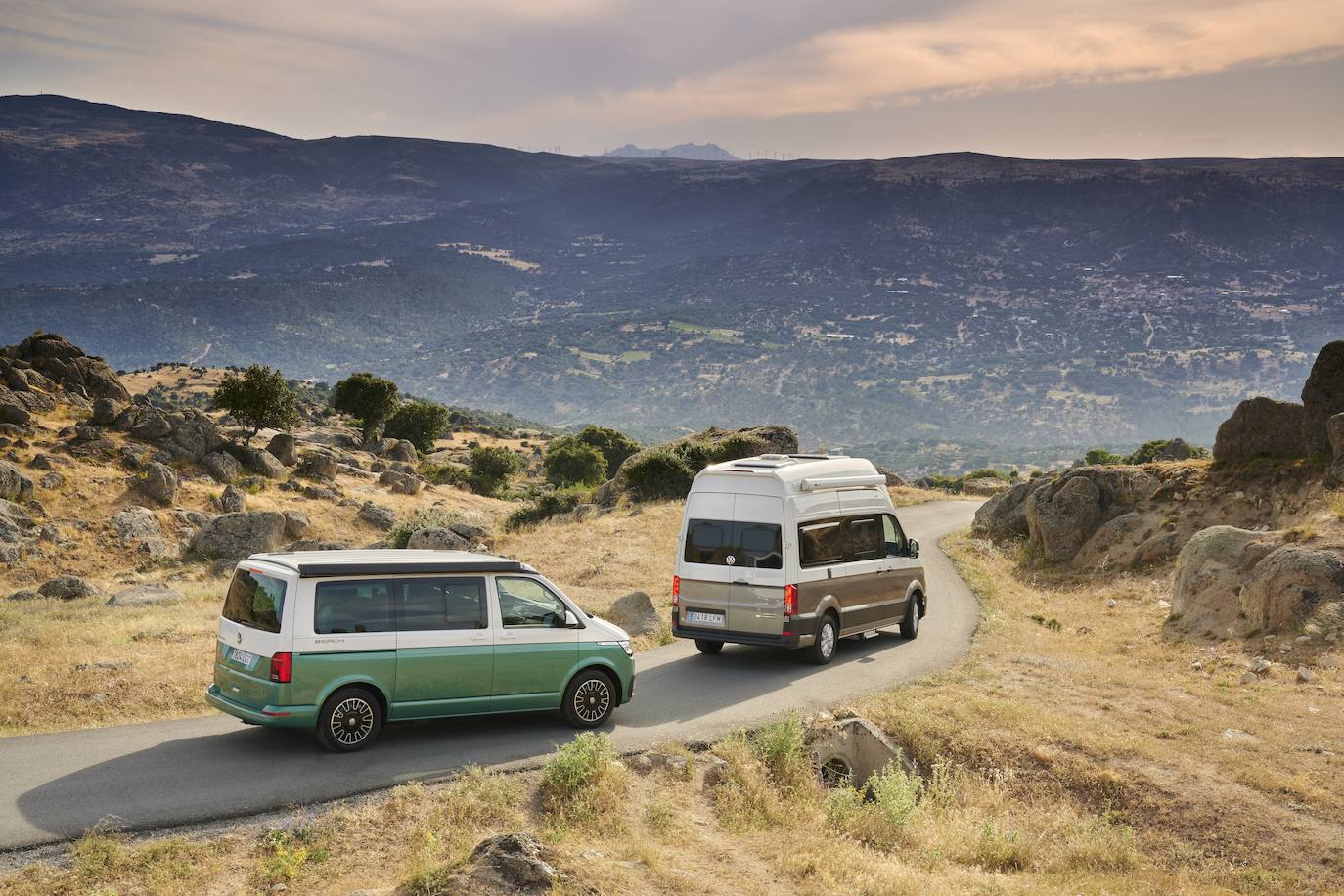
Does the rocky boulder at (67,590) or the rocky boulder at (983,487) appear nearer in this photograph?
the rocky boulder at (67,590)

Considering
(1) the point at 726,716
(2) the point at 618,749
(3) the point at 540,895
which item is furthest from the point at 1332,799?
(3) the point at 540,895

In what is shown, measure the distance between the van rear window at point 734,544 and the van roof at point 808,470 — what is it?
0.83 meters

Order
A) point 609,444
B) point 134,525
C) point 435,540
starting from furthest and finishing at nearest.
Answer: point 609,444 → point 134,525 → point 435,540

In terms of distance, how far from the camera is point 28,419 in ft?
139

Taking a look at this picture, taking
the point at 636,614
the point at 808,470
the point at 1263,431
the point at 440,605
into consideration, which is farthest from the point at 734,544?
the point at 1263,431

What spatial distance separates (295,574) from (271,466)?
39.8 m

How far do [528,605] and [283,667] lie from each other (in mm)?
2972

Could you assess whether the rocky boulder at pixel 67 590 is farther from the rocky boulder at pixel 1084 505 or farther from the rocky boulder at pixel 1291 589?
the rocky boulder at pixel 1084 505

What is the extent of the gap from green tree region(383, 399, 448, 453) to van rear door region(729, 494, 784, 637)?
68.2m

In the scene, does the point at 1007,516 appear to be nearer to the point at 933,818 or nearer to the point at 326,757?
the point at 933,818

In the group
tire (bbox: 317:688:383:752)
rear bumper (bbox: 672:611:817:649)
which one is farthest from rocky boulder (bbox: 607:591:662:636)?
tire (bbox: 317:688:383:752)

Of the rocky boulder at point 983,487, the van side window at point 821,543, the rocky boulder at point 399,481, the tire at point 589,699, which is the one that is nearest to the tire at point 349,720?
the tire at point 589,699

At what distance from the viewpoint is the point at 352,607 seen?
11.6m

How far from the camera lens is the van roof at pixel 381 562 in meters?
11.6
